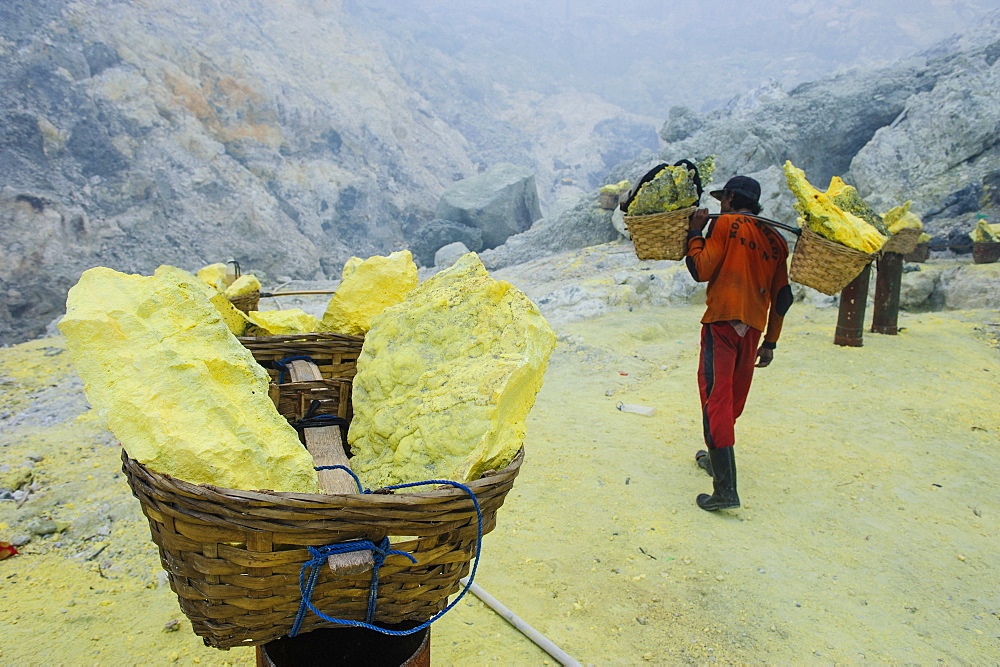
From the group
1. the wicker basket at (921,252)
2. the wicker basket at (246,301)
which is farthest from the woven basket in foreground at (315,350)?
the wicker basket at (921,252)

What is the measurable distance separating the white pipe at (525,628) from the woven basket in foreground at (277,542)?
0.61 meters

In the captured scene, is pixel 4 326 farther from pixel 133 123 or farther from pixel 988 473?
pixel 988 473

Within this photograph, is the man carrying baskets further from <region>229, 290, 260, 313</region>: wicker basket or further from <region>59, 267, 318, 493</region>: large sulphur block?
<region>229, 290, 260, 313</region>: wicker basket

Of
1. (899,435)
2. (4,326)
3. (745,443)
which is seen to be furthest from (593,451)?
(4,326)

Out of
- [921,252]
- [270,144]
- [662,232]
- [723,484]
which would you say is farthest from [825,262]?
[270,144]

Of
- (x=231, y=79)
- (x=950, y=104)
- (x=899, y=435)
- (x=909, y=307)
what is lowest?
(x=909, y=307)

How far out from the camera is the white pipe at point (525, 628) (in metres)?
1.67

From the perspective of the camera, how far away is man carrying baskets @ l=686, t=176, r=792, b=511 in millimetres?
2670

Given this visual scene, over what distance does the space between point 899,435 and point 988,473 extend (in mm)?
492

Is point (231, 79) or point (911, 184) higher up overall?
point (231, 79)

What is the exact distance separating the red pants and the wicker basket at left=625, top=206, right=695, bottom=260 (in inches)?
15.8

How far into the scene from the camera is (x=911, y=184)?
36.2 feet

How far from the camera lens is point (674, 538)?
243cm

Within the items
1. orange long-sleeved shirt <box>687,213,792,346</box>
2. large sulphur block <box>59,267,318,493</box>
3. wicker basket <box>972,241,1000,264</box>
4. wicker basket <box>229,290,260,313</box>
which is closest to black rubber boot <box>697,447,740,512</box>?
orange long-sleeved shirt <box>687,213,792,346</box>
